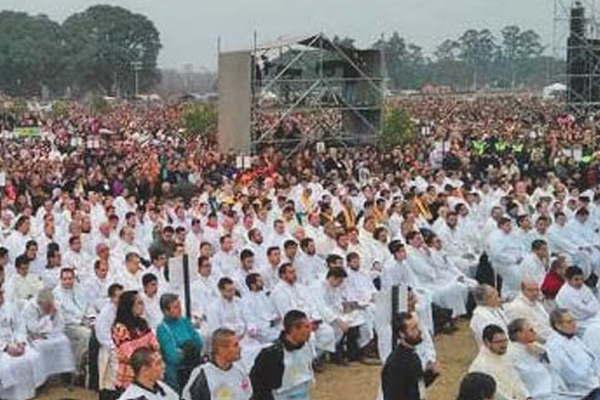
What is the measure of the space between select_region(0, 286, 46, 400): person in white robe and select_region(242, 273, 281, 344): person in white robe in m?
2.28

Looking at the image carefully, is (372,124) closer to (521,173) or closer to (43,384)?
(521,173)

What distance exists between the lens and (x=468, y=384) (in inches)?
243

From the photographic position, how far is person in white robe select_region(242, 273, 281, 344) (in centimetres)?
1103

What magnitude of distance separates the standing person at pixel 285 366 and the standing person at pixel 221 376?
183 mm

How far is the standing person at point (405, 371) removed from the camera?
7.01 m

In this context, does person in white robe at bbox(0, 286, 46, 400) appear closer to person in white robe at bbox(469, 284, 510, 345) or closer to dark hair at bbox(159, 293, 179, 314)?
dark hair at bbox(159, 293, 179, 314)

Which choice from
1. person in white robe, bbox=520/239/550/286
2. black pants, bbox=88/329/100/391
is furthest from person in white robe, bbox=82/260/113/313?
person in white robe, bbox=520/239/550/286

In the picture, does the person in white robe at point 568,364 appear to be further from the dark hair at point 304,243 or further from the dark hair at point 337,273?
the dark hair at point 304,243

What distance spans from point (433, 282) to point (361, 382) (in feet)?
9.26

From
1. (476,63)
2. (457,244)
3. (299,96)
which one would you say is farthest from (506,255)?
(476,63)

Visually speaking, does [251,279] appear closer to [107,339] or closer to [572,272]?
[107,339]

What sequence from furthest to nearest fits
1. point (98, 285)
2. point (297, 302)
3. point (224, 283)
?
point (98, 285)
point (297, 302)
point (224, 283)

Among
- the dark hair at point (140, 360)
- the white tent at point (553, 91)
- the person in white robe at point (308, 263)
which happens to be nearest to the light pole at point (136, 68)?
the white tent at point (553, 91)

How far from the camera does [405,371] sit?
7.02m
